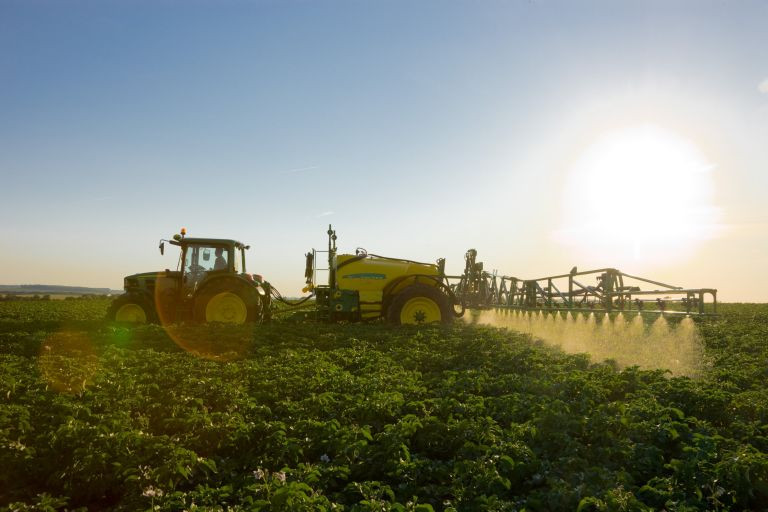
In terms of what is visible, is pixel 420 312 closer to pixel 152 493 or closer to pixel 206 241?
pixel 206 241

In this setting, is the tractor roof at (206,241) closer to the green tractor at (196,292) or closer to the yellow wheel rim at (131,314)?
the green tractor at (196,292)

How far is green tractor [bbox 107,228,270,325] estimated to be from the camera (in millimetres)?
14227

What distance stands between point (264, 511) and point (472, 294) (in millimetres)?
17146

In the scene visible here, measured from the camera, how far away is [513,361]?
374 inches

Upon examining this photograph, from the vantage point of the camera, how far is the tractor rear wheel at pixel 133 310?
14469 millimetres

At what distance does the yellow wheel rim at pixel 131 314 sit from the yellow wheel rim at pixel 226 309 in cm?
191

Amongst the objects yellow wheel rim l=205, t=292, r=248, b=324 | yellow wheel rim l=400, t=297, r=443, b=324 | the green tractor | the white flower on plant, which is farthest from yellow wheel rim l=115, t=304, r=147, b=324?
the white flower on plant

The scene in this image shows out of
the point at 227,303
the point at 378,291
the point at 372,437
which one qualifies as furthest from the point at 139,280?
the point at 372,437

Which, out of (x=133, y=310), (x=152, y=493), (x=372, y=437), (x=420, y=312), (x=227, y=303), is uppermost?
(x=227, y=303)

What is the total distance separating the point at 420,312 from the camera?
48.5 ft

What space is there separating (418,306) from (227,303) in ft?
16.6

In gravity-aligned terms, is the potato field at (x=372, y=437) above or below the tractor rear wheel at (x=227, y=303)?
below

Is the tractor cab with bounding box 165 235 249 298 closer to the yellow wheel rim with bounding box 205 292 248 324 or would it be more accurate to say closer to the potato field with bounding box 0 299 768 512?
the yellow wheel rim with bounding box 205 292 248 324

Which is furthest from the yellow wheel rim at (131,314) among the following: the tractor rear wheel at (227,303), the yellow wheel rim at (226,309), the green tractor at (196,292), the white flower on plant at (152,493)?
the white flower on plant at (152,493)
